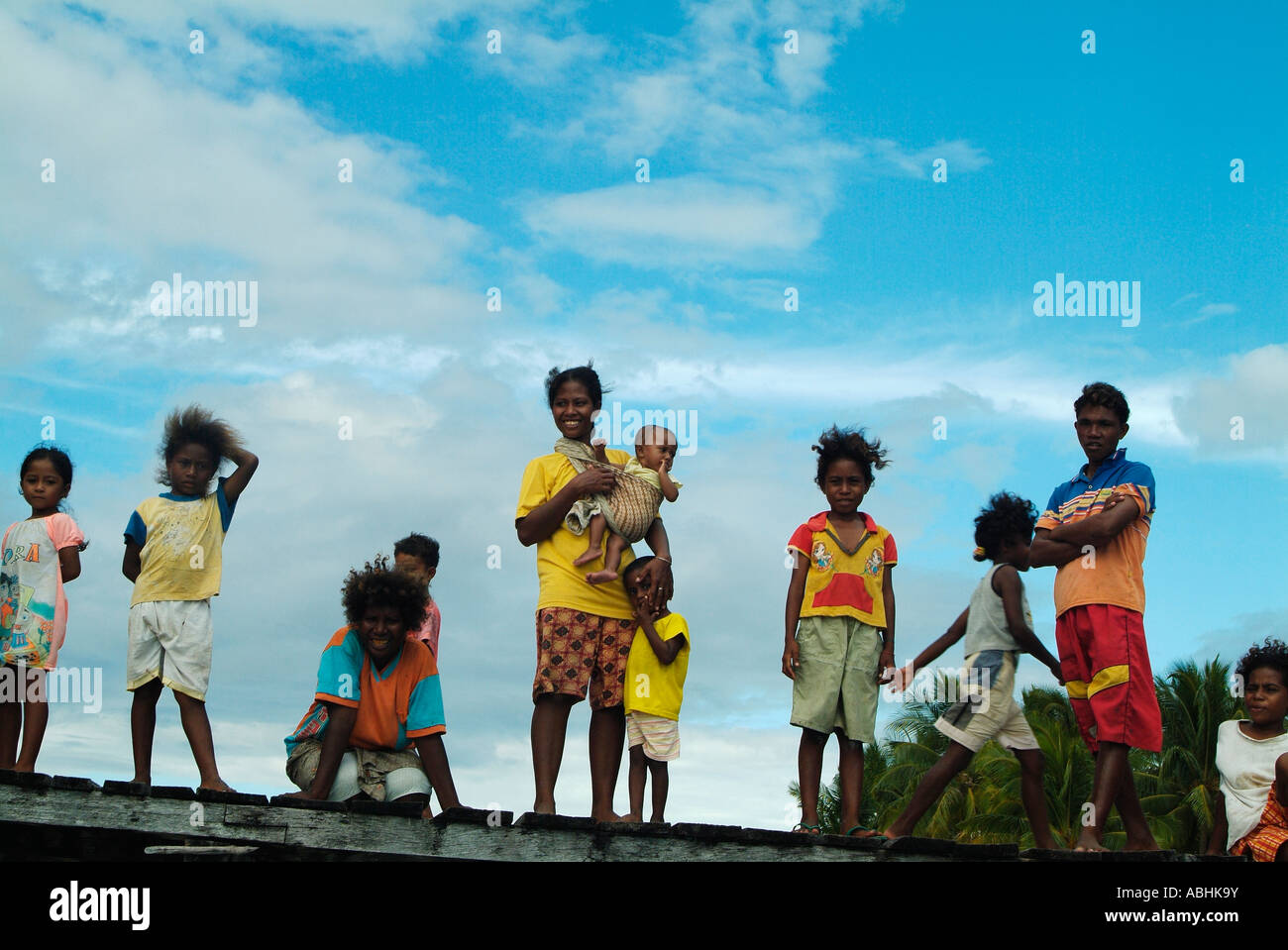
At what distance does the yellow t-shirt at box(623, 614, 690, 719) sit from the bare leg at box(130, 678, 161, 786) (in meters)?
2.57

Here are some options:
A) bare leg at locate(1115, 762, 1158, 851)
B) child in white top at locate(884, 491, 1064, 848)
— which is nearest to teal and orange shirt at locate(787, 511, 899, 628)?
child in white top at locate(884, 491, 1064, 848)

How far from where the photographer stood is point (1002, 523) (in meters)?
7.34

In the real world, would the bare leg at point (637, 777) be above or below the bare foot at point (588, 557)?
below

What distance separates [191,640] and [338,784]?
1168 mm

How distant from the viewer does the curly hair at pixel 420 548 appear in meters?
8.29

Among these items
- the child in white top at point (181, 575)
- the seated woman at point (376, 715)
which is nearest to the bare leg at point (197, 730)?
the child in white top at point (181, 575)

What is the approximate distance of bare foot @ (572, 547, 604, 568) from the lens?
21.7 ft

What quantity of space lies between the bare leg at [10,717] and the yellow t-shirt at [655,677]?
11.9 ft

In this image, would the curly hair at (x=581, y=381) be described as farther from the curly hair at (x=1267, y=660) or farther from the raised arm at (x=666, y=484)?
the curly hair at (x=1267, y=660)

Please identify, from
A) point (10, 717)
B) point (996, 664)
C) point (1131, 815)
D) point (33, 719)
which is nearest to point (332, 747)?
point (33, 719)
